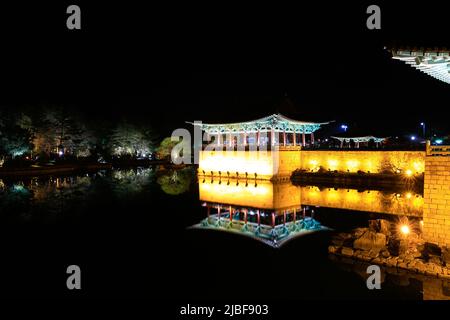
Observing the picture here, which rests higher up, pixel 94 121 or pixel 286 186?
pixel 94 121

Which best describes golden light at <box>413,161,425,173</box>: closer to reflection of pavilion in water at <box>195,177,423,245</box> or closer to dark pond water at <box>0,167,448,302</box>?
reflection of pavilion in water at <box>195,177,423,245</box>

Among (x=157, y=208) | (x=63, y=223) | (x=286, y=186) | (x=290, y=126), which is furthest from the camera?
(x=290, y=126)

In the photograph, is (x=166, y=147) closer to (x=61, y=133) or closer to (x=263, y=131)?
(x=61, y=133)

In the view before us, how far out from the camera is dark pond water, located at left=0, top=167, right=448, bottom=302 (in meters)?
7.82

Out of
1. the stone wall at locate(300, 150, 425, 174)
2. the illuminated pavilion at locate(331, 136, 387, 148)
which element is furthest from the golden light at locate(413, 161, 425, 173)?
the illuminated pavilion at locate(331, 136, 387, 148)

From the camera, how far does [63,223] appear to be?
14180mm

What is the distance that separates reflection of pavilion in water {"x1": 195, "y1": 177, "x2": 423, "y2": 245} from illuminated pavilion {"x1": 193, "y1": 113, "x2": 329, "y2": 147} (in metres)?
5.98

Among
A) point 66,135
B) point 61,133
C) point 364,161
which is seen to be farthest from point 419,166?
point 61,133

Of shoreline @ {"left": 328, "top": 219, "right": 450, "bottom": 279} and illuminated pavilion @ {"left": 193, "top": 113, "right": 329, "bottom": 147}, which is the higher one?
illuminated pavilion @ {"left": 193, "top": 113, "right": 329, "bottom": 147}

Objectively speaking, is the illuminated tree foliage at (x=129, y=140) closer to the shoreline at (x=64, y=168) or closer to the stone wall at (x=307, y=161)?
the shoreline at (x=64, y=168)
